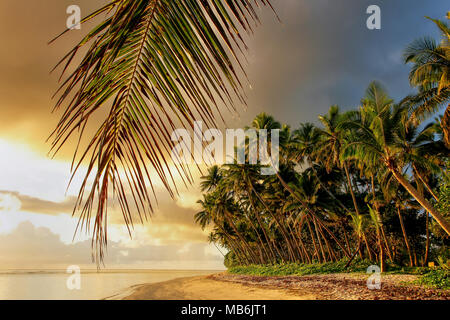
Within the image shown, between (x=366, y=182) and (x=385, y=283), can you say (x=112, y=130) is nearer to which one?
(x=385, y=283)

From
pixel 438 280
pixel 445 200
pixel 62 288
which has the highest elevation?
pixel 445 200

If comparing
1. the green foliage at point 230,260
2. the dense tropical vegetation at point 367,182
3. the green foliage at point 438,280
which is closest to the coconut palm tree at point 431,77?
the dense tropical vegetation at point 367,182

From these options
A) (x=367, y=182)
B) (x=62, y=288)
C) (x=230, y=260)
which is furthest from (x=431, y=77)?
(x=230, y=260)

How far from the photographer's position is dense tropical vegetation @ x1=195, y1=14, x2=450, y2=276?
11289mm

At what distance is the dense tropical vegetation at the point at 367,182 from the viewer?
37.0 ft

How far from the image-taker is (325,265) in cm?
1994

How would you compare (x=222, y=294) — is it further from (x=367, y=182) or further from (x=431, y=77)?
(x=367, y=182)

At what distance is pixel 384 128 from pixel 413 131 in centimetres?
374

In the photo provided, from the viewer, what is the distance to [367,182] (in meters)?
25.7

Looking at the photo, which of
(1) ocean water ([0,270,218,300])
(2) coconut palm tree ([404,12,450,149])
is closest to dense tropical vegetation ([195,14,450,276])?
(2) coconut palm tree ([404,12,450,149])

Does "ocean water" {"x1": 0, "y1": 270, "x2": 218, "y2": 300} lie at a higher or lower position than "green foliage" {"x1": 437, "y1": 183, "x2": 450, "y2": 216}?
lower

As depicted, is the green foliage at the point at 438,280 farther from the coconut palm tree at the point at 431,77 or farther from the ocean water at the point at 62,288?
the ocean water at the point at 62,288

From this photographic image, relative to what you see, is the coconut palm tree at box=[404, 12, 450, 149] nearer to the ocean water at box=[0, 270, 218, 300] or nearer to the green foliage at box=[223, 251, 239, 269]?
the ocean water at box=[0, 270, 218, 300]
